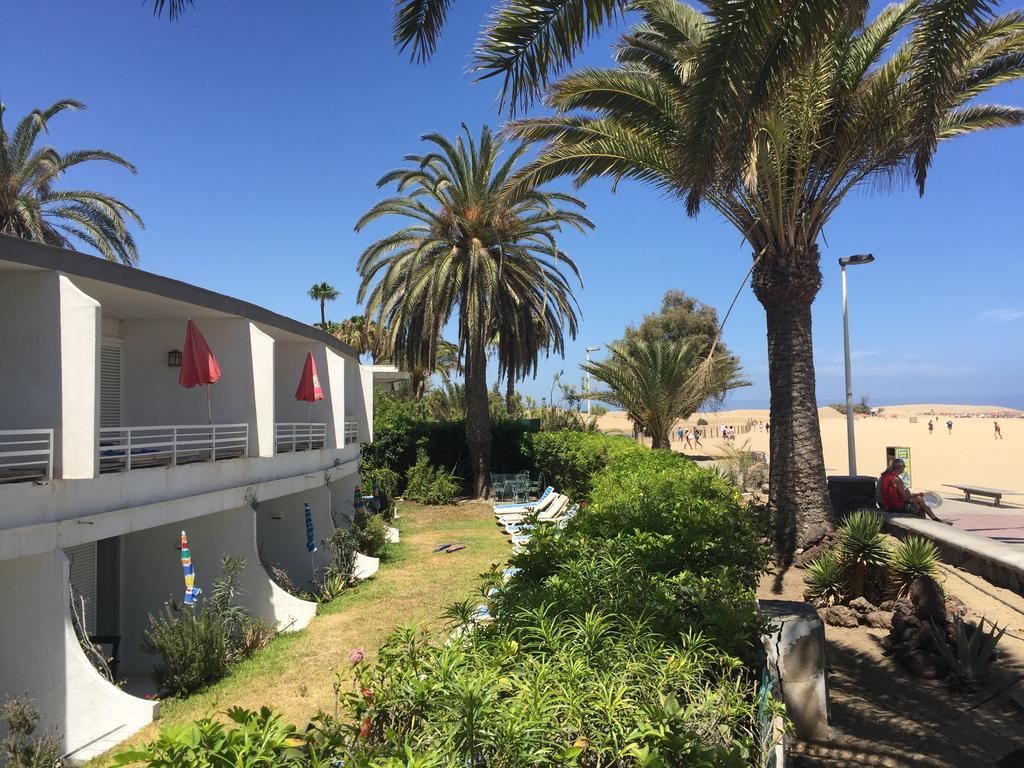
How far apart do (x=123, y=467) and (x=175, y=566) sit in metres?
2.36

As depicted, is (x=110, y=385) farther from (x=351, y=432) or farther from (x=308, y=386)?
(x=351, y=432)

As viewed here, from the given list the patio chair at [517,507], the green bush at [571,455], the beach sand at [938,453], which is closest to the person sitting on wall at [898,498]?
the green bush at [571,455]

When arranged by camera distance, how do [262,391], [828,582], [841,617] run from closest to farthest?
[841,617], [828,582], [262,391]

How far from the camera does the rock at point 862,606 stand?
27.7ft

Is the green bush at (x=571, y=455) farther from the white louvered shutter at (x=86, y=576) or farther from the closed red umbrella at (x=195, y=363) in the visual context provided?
the white louvered shutter at (x=86, y=576)

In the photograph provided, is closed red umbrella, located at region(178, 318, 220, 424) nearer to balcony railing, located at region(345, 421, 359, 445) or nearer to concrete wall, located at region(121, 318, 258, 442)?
concrete wall, located at region(121, 318, 258, 442)

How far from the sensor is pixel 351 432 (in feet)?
60.6

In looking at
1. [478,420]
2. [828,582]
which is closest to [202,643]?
[828,582]

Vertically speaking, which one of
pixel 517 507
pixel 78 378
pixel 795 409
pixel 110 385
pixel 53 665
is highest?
pixel 110 385

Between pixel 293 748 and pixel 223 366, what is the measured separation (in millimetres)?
9942

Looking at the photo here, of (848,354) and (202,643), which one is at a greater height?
(848,354)

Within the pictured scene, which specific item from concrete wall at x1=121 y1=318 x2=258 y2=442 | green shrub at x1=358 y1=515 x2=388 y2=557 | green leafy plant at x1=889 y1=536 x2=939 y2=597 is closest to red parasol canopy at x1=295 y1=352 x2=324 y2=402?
concrete wall at x1=121 y1=318 x2=258 y2=442

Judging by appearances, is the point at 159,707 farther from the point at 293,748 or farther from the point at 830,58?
the point at 830,58

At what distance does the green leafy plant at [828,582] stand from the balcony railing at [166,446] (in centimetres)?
844
